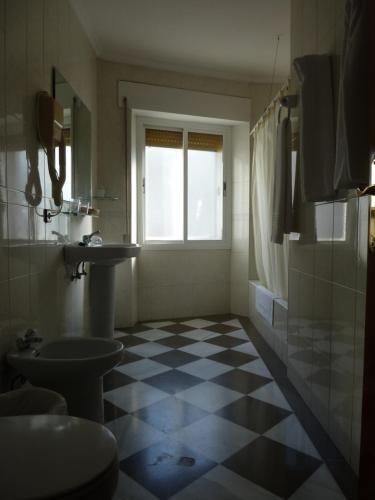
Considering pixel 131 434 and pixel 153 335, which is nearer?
pixel 131 434

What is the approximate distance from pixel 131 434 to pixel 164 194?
2.44 m

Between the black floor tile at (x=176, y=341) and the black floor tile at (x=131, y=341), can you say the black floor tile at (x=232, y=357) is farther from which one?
the black floor tile at (x=131, y=341)

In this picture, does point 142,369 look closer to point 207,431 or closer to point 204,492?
point 207,431

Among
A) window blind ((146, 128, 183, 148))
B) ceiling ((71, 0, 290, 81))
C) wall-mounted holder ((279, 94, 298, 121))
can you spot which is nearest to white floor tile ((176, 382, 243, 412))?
wall-mounted holder ((279, 94, 298, 121))

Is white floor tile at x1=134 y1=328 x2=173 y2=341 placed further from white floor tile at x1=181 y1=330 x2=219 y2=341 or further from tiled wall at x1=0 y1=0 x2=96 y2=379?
tiled wall at x1=0 y1=0 x2=96 y2=379

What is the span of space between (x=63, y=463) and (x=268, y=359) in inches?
82.4

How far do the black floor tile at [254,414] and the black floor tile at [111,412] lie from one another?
496 mm

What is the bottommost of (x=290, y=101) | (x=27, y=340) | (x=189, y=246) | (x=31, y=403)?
(x=31, y=403)

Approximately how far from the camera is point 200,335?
317cm

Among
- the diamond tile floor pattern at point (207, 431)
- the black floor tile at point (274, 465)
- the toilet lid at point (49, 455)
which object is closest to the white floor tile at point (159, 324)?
the diamond tile floor pattern at point (207, 431)

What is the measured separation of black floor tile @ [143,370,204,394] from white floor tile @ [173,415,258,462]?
380mm

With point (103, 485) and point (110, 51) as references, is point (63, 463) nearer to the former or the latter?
point (103, 485)

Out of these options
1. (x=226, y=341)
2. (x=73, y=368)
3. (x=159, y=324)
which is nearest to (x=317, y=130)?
(x=73, y=368)

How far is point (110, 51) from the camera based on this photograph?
3.09m
